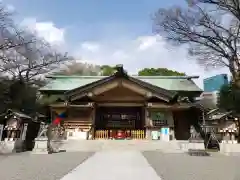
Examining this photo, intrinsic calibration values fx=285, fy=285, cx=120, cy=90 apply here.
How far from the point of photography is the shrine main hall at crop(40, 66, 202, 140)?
23.1 meters

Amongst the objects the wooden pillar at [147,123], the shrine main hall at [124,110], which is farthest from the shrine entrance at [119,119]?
the wooden pillar at [147,123]

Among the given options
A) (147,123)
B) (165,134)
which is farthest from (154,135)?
(147,123)

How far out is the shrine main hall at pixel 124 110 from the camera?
23078mm

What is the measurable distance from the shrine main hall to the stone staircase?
243cm

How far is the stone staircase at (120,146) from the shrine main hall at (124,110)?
2.43 meters

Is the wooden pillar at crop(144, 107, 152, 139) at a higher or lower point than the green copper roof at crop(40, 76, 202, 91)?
lower

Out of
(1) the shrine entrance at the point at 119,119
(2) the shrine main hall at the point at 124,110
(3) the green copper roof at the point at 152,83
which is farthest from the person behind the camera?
(3) the green copper roof at the point at 152,83

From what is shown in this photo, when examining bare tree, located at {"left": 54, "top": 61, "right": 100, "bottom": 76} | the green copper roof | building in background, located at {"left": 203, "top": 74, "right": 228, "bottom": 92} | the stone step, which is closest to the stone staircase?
the stone step

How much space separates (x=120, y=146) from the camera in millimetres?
19266

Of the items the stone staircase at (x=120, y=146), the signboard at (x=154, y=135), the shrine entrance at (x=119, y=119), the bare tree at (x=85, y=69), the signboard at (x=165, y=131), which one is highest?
the bare tree at (x=85, y=69)

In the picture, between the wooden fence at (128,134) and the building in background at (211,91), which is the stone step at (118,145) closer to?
the wooden fence at (128,134)

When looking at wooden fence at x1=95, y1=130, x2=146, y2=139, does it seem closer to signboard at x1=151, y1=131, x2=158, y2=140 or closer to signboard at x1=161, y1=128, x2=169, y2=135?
signboard at x1=151, y1=131, x2=158, y2=140

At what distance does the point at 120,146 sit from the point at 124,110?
267 inches

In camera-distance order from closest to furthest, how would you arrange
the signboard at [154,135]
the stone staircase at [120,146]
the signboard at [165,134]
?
the stone staircase at [120,146] → the signboard at [165,134] → the signboard at [154,135]
